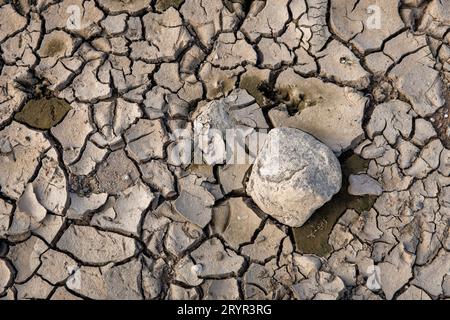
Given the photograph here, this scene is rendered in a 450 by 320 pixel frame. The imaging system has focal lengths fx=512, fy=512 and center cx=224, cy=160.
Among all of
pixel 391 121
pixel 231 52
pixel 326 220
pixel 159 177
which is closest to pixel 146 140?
pixel 159 177

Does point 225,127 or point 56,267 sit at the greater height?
point 225,127

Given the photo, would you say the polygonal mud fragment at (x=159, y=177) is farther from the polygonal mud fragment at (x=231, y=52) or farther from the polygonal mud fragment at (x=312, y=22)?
the polygonal mud fragment at (x=312, y=22)

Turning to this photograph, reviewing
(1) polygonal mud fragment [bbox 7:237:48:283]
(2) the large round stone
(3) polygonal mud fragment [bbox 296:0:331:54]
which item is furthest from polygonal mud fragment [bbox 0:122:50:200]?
(3) polygonal mud fragment [bbox 296:0:331:54]

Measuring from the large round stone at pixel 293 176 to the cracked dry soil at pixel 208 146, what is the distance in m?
0.03

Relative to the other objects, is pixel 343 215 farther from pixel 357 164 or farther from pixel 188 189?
pixel 188 189

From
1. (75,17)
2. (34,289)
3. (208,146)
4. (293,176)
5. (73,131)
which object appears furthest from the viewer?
(75,17)

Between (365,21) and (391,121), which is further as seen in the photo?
(365,21)

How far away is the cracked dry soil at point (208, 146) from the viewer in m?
3.04

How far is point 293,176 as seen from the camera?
115 inches

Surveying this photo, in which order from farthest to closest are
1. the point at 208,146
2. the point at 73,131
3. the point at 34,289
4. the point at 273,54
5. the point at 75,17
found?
the point at 75,17 → the point at 273,54 → the point at 73,131 → the point at 208,146 → the point at 34,289

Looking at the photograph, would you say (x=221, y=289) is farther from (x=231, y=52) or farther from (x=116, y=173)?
(x=231, y=52)

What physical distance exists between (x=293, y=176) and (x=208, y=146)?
586 millimetres

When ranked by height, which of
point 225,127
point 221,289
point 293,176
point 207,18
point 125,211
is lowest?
point 221,289

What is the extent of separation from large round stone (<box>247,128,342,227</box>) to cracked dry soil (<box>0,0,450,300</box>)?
3cm
